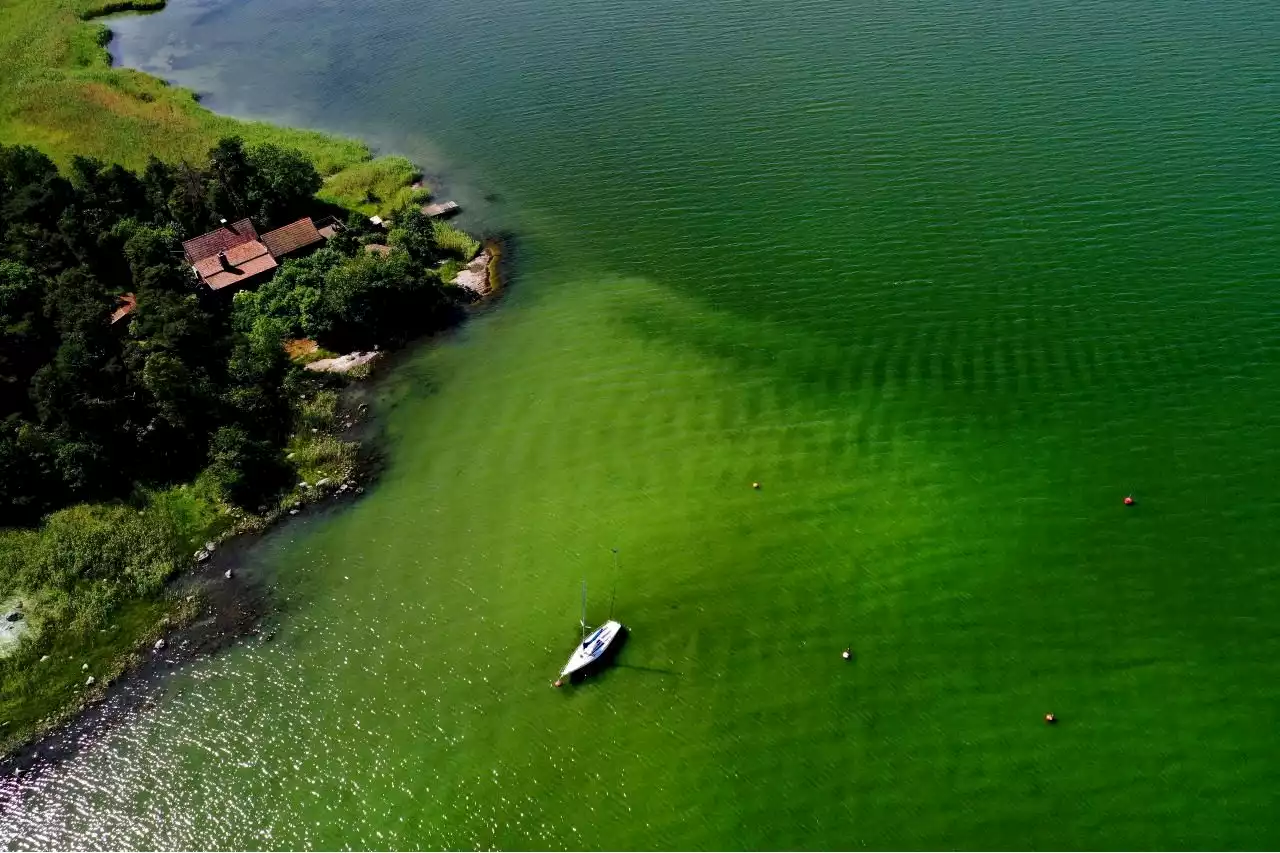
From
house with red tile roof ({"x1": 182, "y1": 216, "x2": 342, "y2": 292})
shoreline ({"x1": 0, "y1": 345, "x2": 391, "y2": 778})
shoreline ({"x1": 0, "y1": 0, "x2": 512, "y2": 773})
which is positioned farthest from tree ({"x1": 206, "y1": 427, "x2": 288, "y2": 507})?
house with red tile roof ({"x1": 182, "y1": 216, "x2": 342, "y2": 292})

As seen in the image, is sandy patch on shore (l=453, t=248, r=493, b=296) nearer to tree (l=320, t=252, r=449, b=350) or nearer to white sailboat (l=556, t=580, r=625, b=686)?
tree (l=320, t=252, r=449, b=350)

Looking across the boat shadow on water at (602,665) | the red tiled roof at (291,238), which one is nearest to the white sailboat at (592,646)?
the boat shadow on water at (602,665)

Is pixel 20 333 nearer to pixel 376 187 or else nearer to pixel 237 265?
pixel 237 265

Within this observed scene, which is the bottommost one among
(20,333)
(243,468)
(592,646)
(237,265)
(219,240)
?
(592,646)

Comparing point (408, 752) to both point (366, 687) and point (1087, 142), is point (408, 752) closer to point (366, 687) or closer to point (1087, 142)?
point (366, 687)

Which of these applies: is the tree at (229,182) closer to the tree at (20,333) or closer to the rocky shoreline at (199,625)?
the tree at (20,333)

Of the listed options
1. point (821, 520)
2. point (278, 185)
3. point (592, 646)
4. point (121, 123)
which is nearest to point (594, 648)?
point (592, 646)

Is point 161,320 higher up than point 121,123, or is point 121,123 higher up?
point 121,123

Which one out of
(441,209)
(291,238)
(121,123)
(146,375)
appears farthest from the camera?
(121,123)

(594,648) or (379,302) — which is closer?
(594,648)
